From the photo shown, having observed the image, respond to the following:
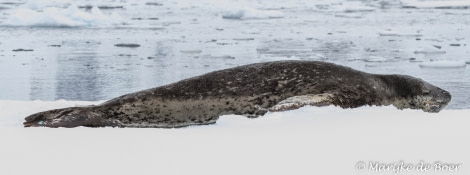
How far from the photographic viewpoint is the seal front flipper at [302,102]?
3.82 meters

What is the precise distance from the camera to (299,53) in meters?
10.2

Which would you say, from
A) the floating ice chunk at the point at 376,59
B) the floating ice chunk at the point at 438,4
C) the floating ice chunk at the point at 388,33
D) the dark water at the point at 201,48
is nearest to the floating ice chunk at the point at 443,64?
the dark water at the point at 201,48

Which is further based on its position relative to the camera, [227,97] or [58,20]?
[58,20]

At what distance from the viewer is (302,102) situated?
12.7 feet

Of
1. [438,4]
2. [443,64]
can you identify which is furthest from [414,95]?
[438,4]

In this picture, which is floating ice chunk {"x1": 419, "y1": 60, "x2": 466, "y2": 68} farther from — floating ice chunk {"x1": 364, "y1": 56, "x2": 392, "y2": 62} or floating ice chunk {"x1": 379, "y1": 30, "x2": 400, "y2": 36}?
floating ice chunk {"x1": 379, "y1": 30, "x2": 400, "y2": 36}

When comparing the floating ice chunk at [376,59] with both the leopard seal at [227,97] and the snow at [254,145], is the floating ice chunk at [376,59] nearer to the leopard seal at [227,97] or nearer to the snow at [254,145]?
the leopard seal at [227,97]

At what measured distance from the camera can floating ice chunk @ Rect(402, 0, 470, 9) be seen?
61.0 feet

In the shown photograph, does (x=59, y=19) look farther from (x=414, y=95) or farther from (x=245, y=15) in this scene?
(x=414, y=95)

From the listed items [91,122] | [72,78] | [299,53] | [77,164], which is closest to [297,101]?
[91,122]

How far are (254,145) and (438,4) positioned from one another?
16.7 metres

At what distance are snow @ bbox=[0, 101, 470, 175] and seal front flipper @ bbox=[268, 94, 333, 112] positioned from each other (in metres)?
0.07

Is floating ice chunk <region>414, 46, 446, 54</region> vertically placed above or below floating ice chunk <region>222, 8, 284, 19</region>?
below

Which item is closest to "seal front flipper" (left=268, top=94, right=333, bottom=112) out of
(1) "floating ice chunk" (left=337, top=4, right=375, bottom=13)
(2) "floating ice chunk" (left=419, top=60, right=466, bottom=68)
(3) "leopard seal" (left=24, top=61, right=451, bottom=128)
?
(3) "leopard seal" (left=24, top=61, right=451, bottom=128)
